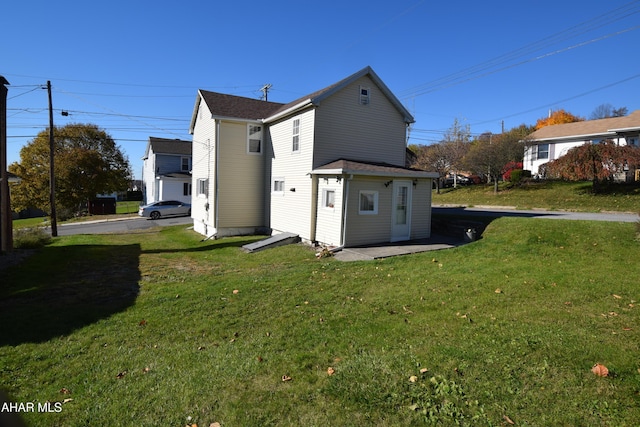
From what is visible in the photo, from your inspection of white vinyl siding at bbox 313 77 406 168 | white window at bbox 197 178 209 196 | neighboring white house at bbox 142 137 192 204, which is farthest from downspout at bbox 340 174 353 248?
neighboring white house at bbox 142 137 192 204

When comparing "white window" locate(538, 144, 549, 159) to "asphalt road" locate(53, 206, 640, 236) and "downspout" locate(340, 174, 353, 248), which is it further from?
"downspout" locate(340, 174, 353, 248)

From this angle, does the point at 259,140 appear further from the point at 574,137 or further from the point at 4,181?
the point at 574,137

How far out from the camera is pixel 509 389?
372cm

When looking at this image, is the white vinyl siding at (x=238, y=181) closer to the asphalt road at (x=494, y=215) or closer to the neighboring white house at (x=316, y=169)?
the neighboring white house at (x=316, y=169)

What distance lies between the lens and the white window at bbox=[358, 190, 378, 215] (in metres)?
12.8

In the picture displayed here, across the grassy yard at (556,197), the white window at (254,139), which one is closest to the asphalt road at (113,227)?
the white window at (254,139)

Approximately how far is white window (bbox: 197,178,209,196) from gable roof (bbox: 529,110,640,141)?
1055 inches

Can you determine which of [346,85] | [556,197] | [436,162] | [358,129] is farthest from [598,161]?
[346,85]

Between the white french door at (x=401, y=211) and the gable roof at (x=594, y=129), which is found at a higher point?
the gable roof at (x=594, y=129)

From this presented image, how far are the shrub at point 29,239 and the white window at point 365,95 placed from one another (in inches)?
589

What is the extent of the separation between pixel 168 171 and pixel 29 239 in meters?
24.5

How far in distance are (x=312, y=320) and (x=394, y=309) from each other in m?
1.48

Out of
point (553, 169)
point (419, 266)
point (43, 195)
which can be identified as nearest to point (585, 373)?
point (419, 266)

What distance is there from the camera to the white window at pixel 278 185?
16.8 metres
